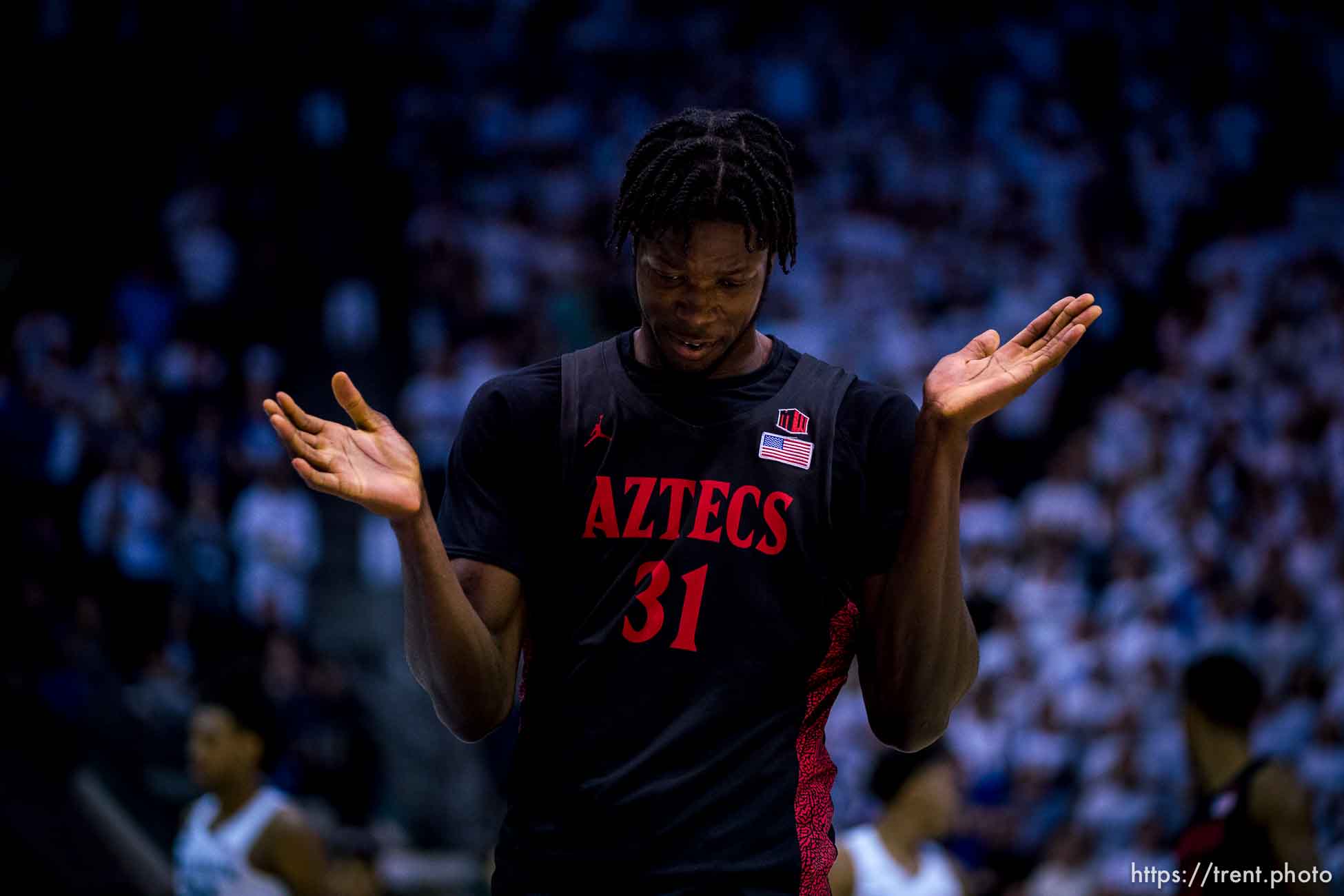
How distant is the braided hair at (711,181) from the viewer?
2.37 m

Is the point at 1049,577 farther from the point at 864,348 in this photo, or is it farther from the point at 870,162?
the point at 870,162

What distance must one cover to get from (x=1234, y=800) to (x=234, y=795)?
3.26 meters

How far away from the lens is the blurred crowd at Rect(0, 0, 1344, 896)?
359 inches

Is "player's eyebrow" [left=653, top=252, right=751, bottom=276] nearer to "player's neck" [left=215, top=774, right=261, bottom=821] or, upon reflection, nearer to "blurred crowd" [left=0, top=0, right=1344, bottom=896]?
"player's neck" [left=215, top=774, right=261, bottom=821]

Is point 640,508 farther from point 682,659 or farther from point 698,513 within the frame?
point 682,659

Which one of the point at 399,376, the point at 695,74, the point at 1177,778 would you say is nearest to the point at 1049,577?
the point at 1177,778

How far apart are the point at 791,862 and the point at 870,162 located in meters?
12.2

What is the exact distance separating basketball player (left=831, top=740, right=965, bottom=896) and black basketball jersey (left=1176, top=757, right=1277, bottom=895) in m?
1.03

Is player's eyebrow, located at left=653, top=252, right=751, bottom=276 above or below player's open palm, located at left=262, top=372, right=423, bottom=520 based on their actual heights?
above

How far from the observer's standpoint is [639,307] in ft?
8.16

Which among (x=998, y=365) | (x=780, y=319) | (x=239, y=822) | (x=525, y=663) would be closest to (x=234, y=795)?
(x=239, y=822)

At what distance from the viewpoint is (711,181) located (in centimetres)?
238

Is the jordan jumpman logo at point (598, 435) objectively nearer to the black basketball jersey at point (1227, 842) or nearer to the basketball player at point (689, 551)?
the basketball player at point (689, 551)

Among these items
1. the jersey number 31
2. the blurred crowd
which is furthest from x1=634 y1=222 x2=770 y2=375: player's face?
the blurred crowd
